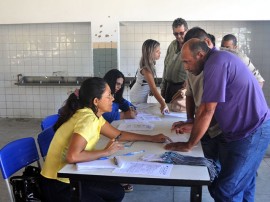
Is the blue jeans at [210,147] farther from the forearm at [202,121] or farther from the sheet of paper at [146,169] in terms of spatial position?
the sheet of paper at [146,169]

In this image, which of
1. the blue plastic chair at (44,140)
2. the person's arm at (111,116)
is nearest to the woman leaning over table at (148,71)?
the person's arm at (111,116)

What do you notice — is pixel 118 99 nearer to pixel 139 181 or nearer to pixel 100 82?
pixel 100 82

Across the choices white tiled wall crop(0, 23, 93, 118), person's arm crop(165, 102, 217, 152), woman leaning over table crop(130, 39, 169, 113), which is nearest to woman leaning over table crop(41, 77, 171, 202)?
person's arm crop(165, 102, 217, 152)

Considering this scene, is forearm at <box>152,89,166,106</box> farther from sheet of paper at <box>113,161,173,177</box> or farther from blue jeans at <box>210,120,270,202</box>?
sheet of paper at <box>113,161,173,177</box>

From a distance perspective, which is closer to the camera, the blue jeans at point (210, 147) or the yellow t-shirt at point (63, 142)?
the yellow t-shirt at point (63, 142)

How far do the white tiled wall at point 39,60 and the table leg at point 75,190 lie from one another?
13.6 feet

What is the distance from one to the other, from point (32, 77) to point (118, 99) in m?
3.29

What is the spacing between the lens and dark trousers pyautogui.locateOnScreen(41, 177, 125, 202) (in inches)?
72.7

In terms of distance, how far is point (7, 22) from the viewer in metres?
5.50

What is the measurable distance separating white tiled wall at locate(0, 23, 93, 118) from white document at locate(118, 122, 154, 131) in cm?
324

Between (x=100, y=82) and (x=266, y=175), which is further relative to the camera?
(x=266, y=175)

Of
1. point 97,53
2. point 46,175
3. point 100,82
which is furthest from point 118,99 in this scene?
point 97,53

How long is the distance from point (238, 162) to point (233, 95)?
408 millimetres

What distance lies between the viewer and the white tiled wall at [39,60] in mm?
5660
